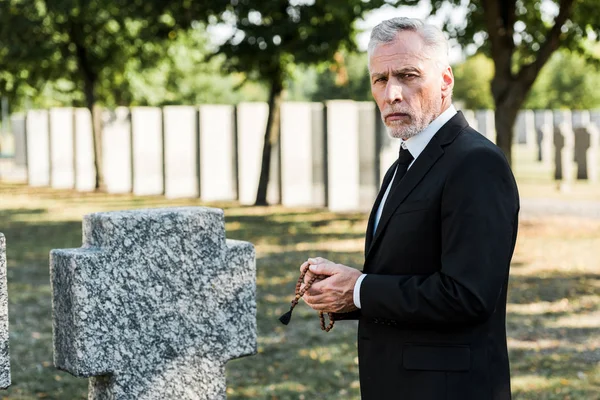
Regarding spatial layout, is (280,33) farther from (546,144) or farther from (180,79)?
(180,79)

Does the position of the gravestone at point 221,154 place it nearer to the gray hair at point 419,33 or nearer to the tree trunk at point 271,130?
the tree trunk at point 271,130

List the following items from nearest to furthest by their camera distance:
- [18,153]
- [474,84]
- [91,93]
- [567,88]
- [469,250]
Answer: [469,250]
[91,93]
[18,153]
[474,84]
[567,88]

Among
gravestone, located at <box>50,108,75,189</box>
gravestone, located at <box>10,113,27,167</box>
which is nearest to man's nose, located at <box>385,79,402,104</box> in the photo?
gravestone, located at <box>50,108,75,189</box>

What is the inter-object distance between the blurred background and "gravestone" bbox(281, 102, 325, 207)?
0.11 feet

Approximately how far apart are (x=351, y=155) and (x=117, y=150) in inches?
364

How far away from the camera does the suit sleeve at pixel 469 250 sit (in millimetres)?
2545

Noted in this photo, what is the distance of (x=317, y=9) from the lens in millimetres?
18750

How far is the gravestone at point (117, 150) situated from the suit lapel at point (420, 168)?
24599mm

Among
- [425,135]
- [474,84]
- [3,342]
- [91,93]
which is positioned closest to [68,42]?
[91,93]

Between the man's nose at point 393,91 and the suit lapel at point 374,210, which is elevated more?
the man's nose at point 393,91

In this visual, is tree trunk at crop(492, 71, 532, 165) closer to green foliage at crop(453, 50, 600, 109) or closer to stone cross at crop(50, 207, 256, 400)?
stone cross at crop(50, 207, 256, 400)

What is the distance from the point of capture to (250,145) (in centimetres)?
2278

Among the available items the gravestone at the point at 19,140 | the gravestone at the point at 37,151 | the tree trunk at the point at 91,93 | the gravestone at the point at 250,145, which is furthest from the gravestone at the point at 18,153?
the gravestone at the point at 250,145

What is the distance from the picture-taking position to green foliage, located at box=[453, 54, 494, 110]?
227 ft
